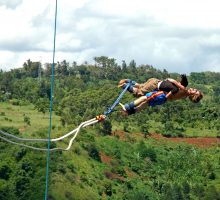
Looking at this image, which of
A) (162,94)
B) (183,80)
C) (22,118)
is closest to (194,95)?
(183,80)

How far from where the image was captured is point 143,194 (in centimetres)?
5144

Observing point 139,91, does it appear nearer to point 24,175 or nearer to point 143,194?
point 24,175

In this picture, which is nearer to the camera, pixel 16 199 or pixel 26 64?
pixel 16 199

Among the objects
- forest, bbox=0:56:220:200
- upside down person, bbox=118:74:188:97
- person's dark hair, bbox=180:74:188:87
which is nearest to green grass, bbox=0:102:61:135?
forest, bbox=0:56:220:200

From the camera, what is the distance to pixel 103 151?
56219 mm

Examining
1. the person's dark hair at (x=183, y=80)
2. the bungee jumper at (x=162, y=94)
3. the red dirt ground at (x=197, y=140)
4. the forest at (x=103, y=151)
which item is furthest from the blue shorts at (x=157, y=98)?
the red dirt ground at (x=197, y=140)

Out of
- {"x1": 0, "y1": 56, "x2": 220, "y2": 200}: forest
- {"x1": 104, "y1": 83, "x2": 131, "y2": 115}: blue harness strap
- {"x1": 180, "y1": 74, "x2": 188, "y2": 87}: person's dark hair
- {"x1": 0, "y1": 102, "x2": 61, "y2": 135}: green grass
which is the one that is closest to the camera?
{"x1": 104, "y1": 83, "x2": 131, "y2": 115}: blue harness strap

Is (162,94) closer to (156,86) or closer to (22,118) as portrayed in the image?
(156,86)

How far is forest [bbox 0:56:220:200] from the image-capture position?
44.4 metres

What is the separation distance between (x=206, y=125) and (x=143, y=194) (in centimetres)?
1667

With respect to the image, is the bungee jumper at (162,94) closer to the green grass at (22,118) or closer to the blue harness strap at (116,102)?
the blue harness strap at (116,102)

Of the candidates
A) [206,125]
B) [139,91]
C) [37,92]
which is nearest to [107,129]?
[37,92]

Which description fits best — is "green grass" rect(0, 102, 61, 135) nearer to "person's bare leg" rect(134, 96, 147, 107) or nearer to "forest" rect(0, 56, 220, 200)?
"forest" rect(0, 56, 220, 200)

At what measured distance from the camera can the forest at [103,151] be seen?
1748 inches
